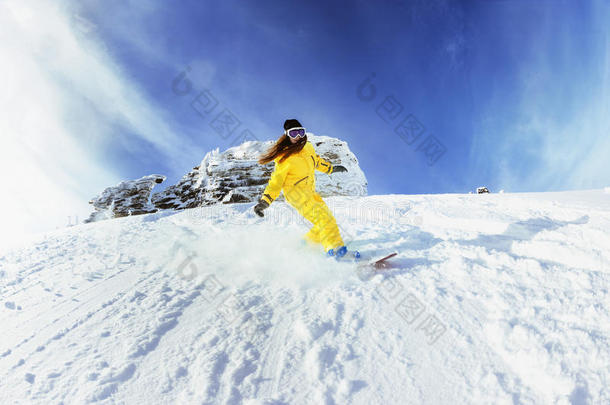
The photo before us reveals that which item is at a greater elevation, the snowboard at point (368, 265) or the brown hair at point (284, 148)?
the brown hair at point (284, 148)

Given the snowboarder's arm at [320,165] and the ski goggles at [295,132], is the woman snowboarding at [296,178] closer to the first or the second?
the ski goggles at [295,132]

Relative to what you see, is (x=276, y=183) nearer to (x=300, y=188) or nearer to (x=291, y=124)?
(x=300, y=188)

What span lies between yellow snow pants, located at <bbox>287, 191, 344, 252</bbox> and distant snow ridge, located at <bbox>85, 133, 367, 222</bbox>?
35114 mm

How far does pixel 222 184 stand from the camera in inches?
1688

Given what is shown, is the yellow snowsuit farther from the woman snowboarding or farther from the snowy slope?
the snowy slope

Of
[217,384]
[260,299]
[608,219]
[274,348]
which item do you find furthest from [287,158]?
[608,219]

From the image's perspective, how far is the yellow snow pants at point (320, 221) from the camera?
10.9ft

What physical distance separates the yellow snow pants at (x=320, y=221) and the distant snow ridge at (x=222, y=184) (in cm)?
3511

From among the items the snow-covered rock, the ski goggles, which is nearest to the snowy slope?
the ski goggles

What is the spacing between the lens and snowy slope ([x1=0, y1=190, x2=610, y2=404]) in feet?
4.62

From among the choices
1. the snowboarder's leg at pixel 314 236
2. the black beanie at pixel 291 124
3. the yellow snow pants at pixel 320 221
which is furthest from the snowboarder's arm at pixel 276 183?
the snowboarder's leg at pixel 314 236

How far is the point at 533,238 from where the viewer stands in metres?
3.10

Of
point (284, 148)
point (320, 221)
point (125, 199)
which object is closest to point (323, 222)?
point (320, 221)

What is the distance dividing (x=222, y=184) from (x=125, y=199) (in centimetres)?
1781
